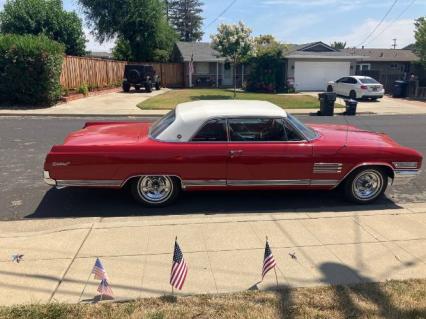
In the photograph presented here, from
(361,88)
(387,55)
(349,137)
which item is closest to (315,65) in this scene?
(361,88)

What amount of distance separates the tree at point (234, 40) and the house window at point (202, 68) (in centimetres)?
1373

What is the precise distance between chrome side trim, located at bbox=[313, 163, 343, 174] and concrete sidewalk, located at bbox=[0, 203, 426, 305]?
61cm

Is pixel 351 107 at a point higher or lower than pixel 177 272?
higher

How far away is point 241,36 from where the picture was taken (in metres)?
25.7


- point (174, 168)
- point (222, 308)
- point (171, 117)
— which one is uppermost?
point (171, 117)

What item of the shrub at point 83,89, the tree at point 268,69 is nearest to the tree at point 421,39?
the tree at point 268,69

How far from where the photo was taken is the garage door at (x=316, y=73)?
33.7 metres

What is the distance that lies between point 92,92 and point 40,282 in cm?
2365

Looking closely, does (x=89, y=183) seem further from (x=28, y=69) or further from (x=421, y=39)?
(x=421, y=39)

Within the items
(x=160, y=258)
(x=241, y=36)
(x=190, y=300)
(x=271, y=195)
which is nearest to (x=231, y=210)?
(x=271, y=195)

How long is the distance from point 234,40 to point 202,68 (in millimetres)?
15282

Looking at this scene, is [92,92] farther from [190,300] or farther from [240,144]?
[190,300]

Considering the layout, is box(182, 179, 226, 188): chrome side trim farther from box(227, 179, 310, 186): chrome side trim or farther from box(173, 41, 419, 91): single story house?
box(173, 41, 419, 91): single story house

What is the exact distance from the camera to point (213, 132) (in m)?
5.66
